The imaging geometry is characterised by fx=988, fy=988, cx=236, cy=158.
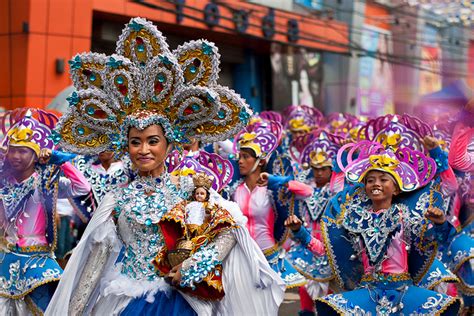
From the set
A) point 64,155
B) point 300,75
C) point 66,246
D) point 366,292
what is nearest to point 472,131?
point 366,292

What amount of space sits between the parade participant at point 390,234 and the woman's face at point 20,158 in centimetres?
225

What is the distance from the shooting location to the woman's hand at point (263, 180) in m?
9.40

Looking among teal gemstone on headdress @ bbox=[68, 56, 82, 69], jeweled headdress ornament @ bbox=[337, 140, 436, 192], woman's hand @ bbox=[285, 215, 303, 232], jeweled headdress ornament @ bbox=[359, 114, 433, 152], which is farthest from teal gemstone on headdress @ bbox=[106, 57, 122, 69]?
jeweled headdress ornament @ bbox=[359, 114, 433, 152]

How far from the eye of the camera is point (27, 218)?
26.1ft

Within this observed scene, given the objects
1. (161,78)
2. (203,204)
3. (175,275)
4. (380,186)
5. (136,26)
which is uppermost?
(136,26)

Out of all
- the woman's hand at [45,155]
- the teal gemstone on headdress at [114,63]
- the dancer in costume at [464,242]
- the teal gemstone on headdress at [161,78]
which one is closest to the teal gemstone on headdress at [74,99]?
the teal gemstone on headdress at [114,63]

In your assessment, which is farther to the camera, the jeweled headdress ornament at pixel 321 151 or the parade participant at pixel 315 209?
the jeweled headdress ornament at pixel 321 151

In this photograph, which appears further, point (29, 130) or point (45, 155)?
point (29, 130)

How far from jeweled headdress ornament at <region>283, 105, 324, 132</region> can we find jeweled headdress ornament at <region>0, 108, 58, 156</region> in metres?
6.98

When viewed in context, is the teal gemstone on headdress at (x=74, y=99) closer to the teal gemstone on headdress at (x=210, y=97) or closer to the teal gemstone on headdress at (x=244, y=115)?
the teal gemstone on headdress at (x=210, y=97)

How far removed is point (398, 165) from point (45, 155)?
2.76 meters

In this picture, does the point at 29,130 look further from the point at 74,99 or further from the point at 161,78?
the point at 161,78

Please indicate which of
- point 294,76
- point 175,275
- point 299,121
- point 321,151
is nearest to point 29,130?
point 175,275

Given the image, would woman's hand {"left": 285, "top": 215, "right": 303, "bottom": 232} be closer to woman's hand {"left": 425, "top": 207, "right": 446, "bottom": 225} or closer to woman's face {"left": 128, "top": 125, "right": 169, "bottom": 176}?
woman's hand {"left": 425, "top": 207, "right": 446, "bottom": 225}
